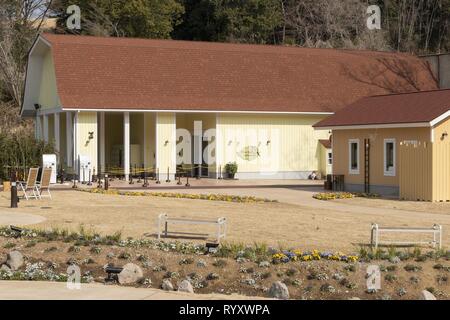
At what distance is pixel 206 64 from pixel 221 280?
3158 centimetres

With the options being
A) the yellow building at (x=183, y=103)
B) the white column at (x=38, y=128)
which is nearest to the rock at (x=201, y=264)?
the yellow building at (x=183, y=103)

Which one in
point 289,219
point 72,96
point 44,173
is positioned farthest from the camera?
point 72,96

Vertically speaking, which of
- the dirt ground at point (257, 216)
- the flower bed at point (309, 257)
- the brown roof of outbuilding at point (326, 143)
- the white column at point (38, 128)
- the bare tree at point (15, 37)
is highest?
the bare tree at point (15, 37)

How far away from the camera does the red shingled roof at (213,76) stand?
41219 millimetres

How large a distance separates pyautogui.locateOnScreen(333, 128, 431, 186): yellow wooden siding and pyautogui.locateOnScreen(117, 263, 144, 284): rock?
18530 millimetres

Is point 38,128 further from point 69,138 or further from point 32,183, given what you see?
point 32,183

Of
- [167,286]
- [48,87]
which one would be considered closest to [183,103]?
[48,87]

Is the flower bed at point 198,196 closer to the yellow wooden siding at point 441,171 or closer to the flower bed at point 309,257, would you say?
the yellow wooden siding at point 441,171

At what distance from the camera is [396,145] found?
3194cm

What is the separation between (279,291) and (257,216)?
30.4 ft

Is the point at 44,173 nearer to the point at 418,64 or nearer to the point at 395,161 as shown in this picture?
the point at 395,161

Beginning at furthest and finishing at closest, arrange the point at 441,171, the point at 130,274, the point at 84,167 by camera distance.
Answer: the point at 84,167
the point at 441,171
the point at 130,274

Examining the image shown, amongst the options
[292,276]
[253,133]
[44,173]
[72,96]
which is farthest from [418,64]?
[292,276]

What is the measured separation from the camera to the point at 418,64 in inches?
2047
